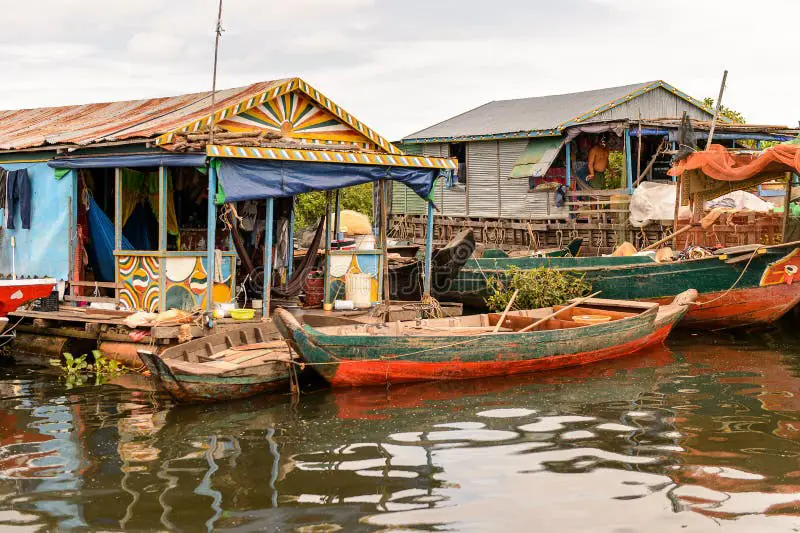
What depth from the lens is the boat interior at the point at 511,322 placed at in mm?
12086

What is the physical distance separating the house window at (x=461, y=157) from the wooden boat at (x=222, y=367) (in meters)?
16.5

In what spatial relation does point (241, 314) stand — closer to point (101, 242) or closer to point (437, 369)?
point (437, 369)

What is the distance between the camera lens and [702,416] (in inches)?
392

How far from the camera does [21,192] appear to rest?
13914mm

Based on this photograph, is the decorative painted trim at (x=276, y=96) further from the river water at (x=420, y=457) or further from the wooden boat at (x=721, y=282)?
the wooden boat at (x=721, y=282)

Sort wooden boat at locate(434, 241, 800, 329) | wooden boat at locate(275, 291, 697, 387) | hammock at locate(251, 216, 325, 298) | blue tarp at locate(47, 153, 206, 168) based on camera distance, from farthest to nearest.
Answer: wooden boat at locate(434, 241, 800, 329)
hammock at locate(251, 216, 325, 298)
blue tarp at locate(47, 153, 206, 168)
wooden boat at locate(275, 291, 697, 387)

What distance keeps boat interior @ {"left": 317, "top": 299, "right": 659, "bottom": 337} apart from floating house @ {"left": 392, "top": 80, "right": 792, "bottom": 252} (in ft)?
23.8

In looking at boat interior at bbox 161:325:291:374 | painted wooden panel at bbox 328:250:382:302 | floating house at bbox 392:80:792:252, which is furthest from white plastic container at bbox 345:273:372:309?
floating house at bbox 392:80:792:252

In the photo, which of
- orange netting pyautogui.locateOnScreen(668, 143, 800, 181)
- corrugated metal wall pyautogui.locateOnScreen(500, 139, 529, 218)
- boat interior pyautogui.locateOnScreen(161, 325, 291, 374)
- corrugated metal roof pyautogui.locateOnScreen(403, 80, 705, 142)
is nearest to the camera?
boat interior pyautogui.locateOnScreen(161, 325, 291, 374)

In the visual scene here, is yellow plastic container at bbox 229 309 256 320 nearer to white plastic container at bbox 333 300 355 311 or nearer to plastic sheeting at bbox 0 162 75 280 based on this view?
white plastic container at bbox 333 300 355 311

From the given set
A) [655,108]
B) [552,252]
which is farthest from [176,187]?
[655,108]

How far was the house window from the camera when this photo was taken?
2762 cm

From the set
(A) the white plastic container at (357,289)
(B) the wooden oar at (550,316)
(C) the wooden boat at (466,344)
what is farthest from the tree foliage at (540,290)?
(A) the white plastic container at (357,289)

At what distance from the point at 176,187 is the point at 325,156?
10.9 ft
